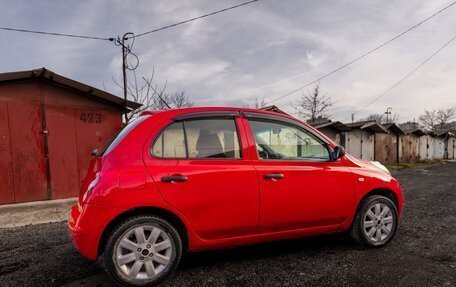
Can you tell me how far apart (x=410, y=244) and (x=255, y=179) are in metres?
2.30

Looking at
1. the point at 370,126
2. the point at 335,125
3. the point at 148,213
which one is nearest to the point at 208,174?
the point at 148,213

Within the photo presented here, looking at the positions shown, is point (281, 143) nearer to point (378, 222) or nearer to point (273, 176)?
point (273, 176)

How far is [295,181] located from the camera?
3410mm

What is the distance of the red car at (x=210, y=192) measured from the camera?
2.80 meters

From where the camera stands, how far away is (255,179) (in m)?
3.24

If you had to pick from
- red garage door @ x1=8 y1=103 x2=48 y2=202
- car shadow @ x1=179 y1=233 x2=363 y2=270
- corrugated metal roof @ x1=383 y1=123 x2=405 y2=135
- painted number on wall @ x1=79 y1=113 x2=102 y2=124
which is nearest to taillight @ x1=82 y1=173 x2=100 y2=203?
car shadow @ x1=179 y1=233 x2=363 y2=270

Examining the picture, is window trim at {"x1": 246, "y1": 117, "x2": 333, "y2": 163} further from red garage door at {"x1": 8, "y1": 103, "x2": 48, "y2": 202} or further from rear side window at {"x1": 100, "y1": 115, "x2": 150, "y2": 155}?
red garage door at {"x1": 8, "y1": 103, "x2": 48, "y2": 202}

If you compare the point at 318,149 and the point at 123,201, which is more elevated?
the point at 318,149

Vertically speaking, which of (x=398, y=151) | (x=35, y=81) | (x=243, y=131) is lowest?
(x=398, y=151)

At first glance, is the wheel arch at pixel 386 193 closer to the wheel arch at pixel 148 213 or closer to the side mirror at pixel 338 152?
the side mirror at pixel 338 152

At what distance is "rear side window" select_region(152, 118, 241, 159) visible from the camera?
307 cm

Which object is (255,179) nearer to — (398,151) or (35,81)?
(35,81)

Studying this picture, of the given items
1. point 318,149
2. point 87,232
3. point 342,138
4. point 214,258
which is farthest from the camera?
point 342,138

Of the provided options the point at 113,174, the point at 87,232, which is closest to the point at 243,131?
the point at 113,174
